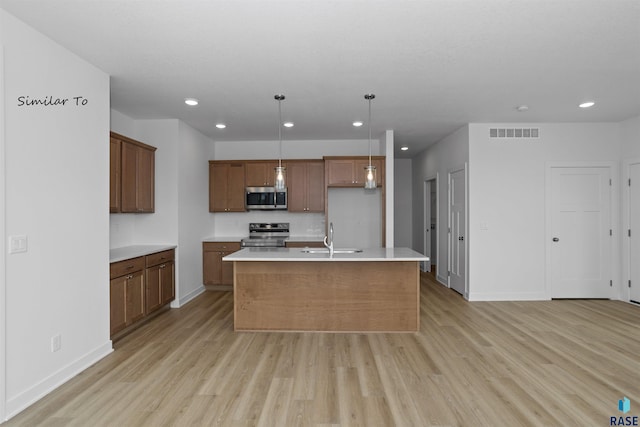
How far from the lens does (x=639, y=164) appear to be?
201 inches

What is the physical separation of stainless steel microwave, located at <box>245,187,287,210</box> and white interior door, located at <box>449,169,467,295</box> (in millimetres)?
2911

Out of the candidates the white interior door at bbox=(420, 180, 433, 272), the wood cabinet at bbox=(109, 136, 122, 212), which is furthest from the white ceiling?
the white interior door at bbox=(420, 180, 433, 272)

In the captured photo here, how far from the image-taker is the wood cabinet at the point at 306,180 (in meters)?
6.41

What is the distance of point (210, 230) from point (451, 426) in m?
5.26

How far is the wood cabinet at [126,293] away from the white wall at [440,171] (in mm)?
4802

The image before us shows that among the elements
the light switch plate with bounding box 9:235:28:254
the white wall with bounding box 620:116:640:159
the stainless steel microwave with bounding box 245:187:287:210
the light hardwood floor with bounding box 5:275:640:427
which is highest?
the white wall with bounding box 620:116:640:159

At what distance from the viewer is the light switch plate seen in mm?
2438

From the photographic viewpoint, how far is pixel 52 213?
9.16 ft

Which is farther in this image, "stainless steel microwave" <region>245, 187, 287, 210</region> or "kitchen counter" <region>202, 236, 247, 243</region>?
"stainless steel microwave" <region>245, 187, 287, 210</region>

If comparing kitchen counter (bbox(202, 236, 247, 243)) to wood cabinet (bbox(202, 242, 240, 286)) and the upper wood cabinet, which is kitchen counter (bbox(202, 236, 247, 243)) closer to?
wood cabinet (bbox(202, 242, 240, 286))

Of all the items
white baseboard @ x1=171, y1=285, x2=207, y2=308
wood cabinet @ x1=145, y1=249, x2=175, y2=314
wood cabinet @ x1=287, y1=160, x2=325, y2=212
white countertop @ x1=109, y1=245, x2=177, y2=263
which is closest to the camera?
white countertop @ x1=109, y1=245, x2=177, y2=263

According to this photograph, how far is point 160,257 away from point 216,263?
1448 millimetres

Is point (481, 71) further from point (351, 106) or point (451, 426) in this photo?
point (451, 426)

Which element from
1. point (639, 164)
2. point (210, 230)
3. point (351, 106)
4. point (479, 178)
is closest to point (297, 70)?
point (351, 106)
